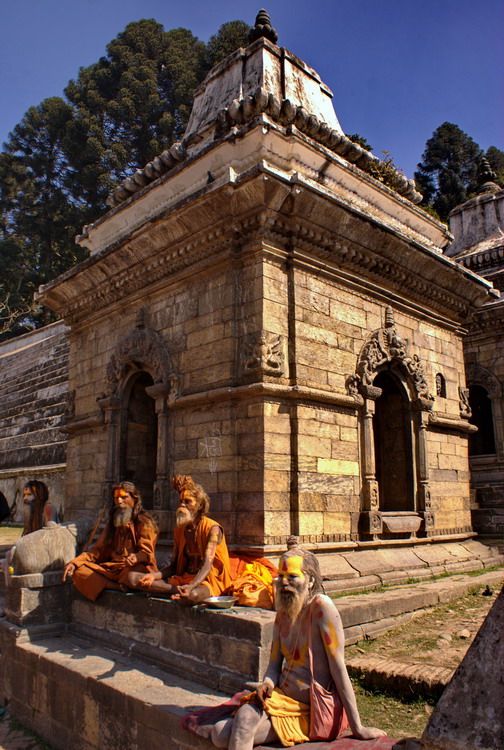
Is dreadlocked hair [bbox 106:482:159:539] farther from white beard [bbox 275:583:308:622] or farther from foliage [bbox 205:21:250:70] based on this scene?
foliage [bbox 205:21:250:70]

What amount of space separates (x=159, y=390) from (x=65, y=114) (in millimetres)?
32238

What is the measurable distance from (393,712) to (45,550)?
378cm

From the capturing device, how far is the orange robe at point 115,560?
18.3ft

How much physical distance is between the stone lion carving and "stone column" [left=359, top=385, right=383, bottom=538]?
3277 millimetres

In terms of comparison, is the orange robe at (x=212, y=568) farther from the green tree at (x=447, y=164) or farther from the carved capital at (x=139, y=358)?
the green tree at (x=447, y=164)

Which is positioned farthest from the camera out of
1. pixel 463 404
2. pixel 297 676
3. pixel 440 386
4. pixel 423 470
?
pixel 463 404

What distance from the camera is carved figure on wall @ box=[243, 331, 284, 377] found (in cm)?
625

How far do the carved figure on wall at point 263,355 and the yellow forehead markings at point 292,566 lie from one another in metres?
3.02

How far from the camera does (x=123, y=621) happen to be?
5.34m

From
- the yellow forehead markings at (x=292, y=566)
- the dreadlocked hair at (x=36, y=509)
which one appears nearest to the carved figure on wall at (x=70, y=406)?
the dreadlocked hair at (x=36, y=509)

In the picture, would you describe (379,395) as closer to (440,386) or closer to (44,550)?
(440,386)

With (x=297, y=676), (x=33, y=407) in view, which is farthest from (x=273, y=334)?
(x=33, y=407)

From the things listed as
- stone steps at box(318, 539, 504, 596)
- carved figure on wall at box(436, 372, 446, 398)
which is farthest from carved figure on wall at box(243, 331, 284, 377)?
carved figure on wall at box(436, 372, 446, 398)

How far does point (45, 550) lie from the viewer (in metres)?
6.12
